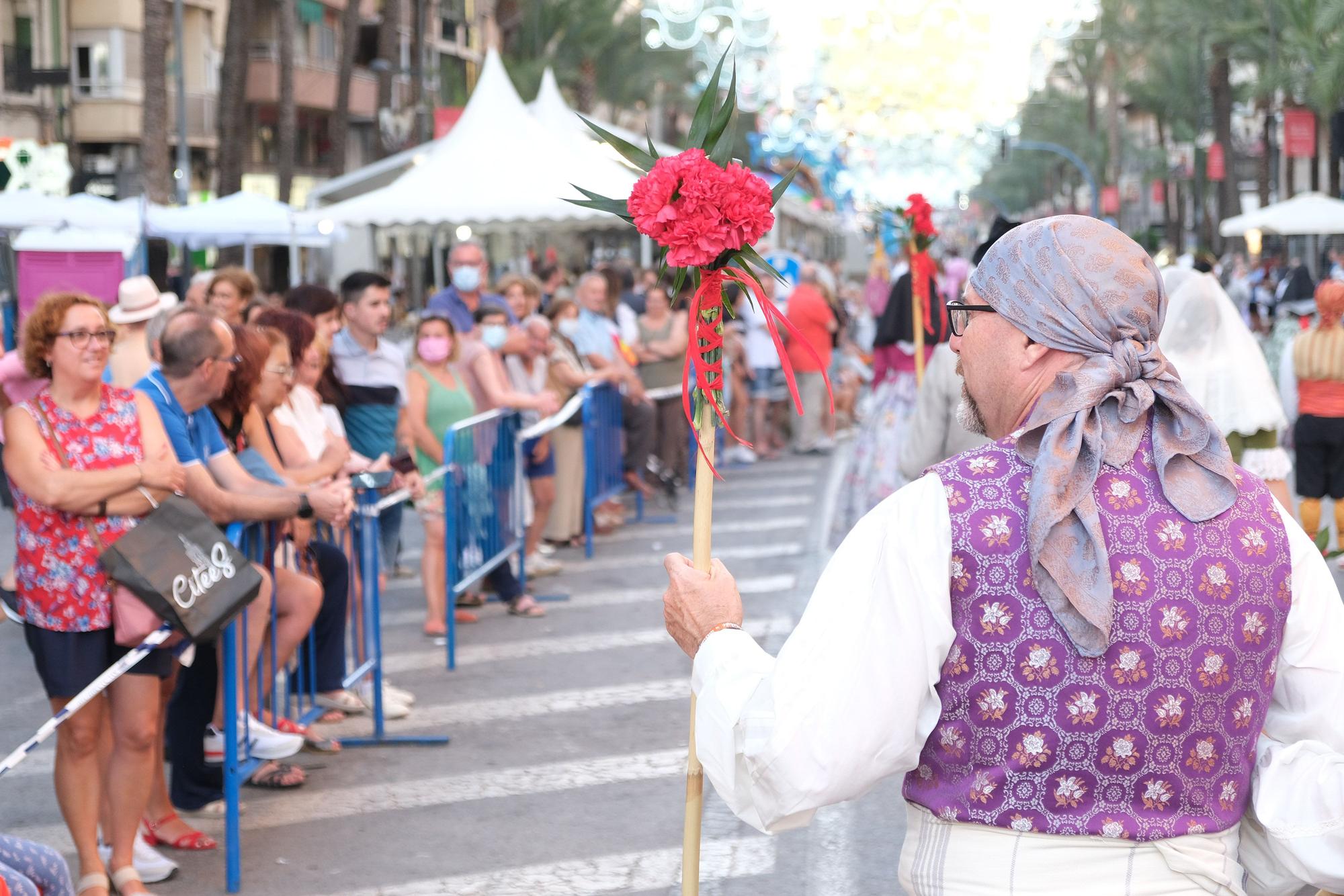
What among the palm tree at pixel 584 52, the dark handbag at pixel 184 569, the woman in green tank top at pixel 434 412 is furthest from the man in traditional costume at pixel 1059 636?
the palm tree at pixel 584 52

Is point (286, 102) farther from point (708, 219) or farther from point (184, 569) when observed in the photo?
point (708, 219)

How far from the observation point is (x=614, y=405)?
12727 millimetres

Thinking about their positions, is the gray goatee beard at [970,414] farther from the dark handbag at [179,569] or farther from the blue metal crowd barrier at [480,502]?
the blue metal crowd barrier at [480,502]

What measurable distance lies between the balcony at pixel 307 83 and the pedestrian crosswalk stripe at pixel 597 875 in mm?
44173

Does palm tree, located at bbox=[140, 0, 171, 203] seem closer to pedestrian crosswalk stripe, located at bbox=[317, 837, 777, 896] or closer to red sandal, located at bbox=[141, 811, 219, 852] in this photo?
red sandal, located at bbox=[141, 811, 219, 852]

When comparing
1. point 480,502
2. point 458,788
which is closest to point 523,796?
point 458,788

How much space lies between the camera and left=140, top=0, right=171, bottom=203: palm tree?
24.4 metres

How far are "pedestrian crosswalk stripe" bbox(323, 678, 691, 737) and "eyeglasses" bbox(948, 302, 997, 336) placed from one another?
4.93 m

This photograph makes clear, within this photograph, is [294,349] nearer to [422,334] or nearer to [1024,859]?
[422,334]

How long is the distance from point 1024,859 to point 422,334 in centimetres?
700

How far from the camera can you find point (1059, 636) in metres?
2.19

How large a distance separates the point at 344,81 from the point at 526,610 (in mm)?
29275

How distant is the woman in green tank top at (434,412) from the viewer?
28.7 feet

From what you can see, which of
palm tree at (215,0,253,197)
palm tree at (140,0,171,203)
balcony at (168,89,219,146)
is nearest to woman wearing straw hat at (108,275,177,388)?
palm tree at (140,0,171,203)
